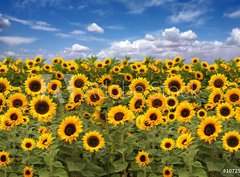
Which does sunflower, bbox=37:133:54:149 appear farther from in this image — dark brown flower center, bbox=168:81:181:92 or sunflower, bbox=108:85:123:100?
dark brown flower center, bbox=168:81:181:92

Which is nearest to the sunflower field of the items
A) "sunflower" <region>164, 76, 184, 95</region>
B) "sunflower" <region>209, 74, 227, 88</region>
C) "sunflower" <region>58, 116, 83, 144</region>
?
"sunflower" <region>58, 116, 83, 144</region>

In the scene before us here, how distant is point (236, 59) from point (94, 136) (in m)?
10.8

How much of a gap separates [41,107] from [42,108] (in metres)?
0.03

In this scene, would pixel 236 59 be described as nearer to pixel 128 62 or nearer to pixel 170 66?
pixel 170 66

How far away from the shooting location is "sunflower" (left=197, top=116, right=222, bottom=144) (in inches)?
233

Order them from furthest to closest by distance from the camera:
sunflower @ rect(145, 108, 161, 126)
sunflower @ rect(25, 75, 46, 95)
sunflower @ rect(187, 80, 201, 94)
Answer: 1. sunflower @ rect(187, 80, 201, 94)
2. sunflower @ rect(25, 75, 46, 95)
3. sunflower @ rect(145, 108, 161, 126)

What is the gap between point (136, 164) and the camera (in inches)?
251

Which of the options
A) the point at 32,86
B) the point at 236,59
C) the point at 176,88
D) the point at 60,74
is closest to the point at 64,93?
the point at 60,74

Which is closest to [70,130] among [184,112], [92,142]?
[92,142]

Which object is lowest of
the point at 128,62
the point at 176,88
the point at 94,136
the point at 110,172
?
the point at 110,172

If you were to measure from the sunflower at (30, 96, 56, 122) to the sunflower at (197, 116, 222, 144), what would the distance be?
2561 mm

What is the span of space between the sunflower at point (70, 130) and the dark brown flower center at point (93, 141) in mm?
212

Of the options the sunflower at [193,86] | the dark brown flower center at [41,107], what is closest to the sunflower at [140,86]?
the sunflower at [193,86]

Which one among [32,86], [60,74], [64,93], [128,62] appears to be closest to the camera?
[32,86]
